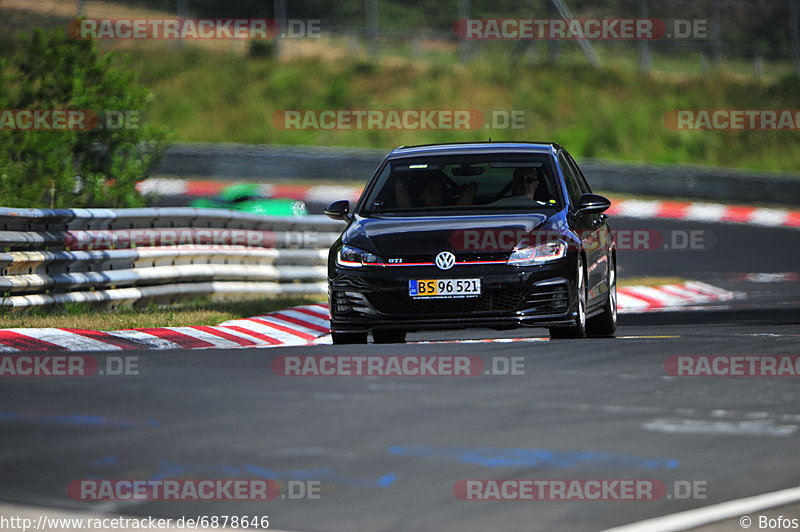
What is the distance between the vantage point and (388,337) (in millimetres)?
11859

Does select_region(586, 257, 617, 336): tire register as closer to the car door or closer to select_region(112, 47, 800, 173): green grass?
the car door

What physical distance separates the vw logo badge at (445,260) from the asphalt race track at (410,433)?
72 cm

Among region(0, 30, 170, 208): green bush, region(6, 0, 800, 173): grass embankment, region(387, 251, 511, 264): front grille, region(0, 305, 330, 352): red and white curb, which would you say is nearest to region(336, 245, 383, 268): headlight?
region(387, 251, 511, 264): front grille

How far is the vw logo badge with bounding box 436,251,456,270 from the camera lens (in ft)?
34.4

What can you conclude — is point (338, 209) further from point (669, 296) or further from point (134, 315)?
point (669, 296)

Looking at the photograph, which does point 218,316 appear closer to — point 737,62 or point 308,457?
point 308,457

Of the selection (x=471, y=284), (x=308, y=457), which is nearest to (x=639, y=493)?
(x=308, y=457)

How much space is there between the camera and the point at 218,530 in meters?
5.12

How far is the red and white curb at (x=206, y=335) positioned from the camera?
10945mm

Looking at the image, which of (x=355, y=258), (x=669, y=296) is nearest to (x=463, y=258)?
(x=355, y=258)

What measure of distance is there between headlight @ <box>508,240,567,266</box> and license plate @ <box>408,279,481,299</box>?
0.33 metres

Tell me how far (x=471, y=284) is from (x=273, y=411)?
3.35 metres

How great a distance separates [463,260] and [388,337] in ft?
5.19

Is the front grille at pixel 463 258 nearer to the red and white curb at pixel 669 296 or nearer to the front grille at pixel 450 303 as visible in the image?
the front grille at pixel 450 303
